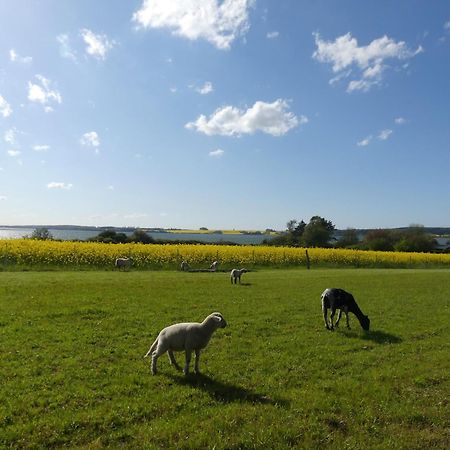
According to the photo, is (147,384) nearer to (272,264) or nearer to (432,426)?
(432,426)

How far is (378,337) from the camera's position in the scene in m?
13.1

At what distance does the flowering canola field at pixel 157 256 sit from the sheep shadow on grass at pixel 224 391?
2607 centimetres

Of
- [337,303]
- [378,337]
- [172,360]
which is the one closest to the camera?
[172,360]

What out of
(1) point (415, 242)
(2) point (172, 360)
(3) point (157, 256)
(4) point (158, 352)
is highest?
(1) point (415, 242)

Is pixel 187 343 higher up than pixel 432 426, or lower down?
higher up

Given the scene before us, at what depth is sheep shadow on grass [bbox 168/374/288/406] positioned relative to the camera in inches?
312

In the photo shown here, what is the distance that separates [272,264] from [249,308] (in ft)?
86.7

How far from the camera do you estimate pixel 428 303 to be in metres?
19.6

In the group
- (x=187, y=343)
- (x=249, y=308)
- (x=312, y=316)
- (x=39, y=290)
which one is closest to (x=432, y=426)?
(x=187, y=343)

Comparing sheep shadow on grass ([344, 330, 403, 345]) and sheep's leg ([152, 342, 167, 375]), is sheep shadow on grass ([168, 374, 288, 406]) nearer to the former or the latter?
sheep's leg ([152, 342, 167, 375])

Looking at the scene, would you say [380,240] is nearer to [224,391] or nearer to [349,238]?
[349,238]

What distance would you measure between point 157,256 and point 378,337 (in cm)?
2691

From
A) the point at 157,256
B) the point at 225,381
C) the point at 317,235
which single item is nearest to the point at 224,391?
the point at 225,381

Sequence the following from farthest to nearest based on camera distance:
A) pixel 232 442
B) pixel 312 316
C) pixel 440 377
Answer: pixel 312 316, pixel 440 377, pixel 232 442
